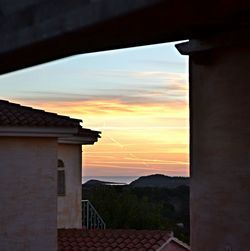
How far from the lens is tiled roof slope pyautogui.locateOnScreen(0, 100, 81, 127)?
52.4 ft

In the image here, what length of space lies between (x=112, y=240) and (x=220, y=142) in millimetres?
10263

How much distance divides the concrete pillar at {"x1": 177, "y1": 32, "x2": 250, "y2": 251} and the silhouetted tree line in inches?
888

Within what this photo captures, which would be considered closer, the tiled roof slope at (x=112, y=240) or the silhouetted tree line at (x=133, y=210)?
the tiled roof slope at (x=112, y=240)

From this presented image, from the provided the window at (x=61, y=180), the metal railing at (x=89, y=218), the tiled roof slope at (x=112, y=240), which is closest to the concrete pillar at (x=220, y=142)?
the tiled roof slope at (x=112, y=240)

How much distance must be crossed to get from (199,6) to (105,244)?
12705 mm

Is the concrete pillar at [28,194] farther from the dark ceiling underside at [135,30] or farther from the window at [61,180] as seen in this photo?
the dark ceiling underside at [135,30]

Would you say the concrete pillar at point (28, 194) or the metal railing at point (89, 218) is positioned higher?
the concrete pillar at point (28, 194)

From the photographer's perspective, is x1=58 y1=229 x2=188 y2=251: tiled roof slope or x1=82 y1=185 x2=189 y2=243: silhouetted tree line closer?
x1=58 y1=229 x2=188 y2=251: tiled roof slope

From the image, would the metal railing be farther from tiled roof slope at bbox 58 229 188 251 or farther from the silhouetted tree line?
the silhouetted tree line

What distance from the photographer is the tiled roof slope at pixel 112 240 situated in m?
17.2

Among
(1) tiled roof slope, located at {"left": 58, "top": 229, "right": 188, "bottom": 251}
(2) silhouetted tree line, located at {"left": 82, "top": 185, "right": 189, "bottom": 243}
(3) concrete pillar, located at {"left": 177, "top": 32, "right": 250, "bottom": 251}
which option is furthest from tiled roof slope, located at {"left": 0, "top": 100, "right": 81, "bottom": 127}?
(2) silhouetted tree line, located at {"left": 82, "top": 185, "right": 189, "bottom": 243}

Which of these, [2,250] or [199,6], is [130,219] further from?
[199,6]

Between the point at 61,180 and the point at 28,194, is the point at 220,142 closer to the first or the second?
the point at 28,194

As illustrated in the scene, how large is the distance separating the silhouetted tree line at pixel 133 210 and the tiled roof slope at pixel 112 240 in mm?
12690
